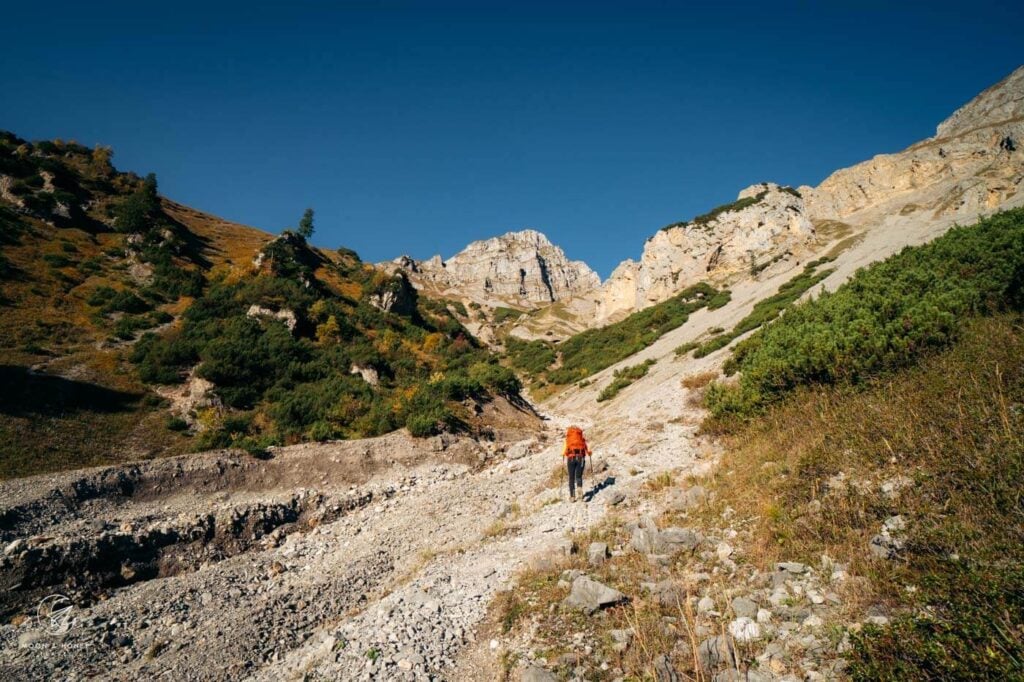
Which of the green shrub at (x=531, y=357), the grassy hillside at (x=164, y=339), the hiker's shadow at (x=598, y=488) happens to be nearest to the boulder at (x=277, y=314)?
the grassy hillside at (x=164, y=339)

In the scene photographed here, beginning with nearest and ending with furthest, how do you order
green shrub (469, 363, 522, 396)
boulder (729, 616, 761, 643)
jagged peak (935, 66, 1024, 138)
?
boulder (729, 616, 761, 643), green shrub (469, 363, 522, 396), jagged peak (935, 66, 1024, 138)

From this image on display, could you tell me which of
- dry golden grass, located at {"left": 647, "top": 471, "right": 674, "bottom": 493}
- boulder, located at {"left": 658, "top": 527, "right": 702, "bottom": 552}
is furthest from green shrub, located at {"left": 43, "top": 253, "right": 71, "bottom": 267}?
boulder, located at {"left": 658, "top": 527, "right": 702, "bottom": 552}

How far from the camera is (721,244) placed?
67.9m

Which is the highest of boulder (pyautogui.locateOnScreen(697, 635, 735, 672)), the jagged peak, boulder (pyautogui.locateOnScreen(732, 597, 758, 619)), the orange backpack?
the jagged peak

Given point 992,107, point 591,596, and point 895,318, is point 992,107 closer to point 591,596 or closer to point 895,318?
point 895,318

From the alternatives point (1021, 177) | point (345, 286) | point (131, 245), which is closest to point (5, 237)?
point (131, 245)

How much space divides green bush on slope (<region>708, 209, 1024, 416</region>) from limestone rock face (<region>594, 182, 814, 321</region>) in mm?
45544

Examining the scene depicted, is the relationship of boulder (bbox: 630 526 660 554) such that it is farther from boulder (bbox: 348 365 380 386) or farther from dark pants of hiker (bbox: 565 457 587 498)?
boulder (bbox: 348 365 380 386)

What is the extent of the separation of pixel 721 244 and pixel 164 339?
70466 mm

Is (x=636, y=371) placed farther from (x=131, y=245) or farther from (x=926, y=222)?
(x=131, y=245)

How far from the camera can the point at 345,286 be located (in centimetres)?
4819

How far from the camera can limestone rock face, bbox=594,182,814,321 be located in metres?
62.8

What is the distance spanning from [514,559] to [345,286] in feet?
147

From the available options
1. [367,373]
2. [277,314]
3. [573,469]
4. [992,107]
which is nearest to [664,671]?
[573,469]
